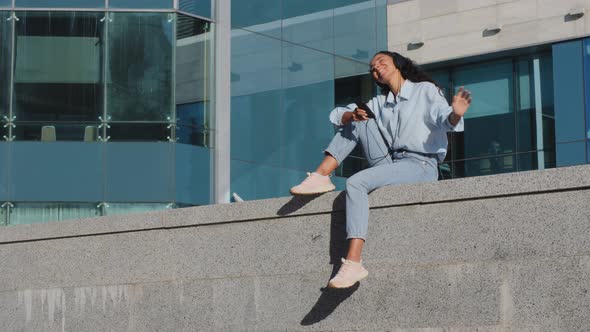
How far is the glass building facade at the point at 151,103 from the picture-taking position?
19.5 meters

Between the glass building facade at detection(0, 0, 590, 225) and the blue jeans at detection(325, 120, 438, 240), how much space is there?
1176 centimetres

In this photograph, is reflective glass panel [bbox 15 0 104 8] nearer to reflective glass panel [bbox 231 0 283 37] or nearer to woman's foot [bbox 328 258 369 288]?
reflective glass panel [bbox 231 0 283 37]

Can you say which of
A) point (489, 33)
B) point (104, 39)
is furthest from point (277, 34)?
point (489, 33)

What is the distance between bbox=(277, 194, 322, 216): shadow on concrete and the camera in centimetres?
798

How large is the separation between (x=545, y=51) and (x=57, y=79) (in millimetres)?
11566

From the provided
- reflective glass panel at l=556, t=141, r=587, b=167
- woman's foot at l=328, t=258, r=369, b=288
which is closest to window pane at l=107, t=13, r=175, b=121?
reflective glass panel at l=556, t=141, r=587, b=167

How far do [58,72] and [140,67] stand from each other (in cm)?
148

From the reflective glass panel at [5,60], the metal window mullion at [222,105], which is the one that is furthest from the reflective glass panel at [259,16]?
the reflective glass panel at [5,60]

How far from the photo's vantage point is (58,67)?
19.8 m

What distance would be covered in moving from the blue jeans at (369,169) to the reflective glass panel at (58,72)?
12.2 m

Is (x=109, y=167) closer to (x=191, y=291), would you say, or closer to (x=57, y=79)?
(x=57, y=79)

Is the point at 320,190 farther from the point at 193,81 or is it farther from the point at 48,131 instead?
the point at 193,81

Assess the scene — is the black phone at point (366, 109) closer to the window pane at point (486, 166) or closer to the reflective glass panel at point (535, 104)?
the reflective glass panel at point (535, 104)

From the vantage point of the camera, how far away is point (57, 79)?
19.8 m
